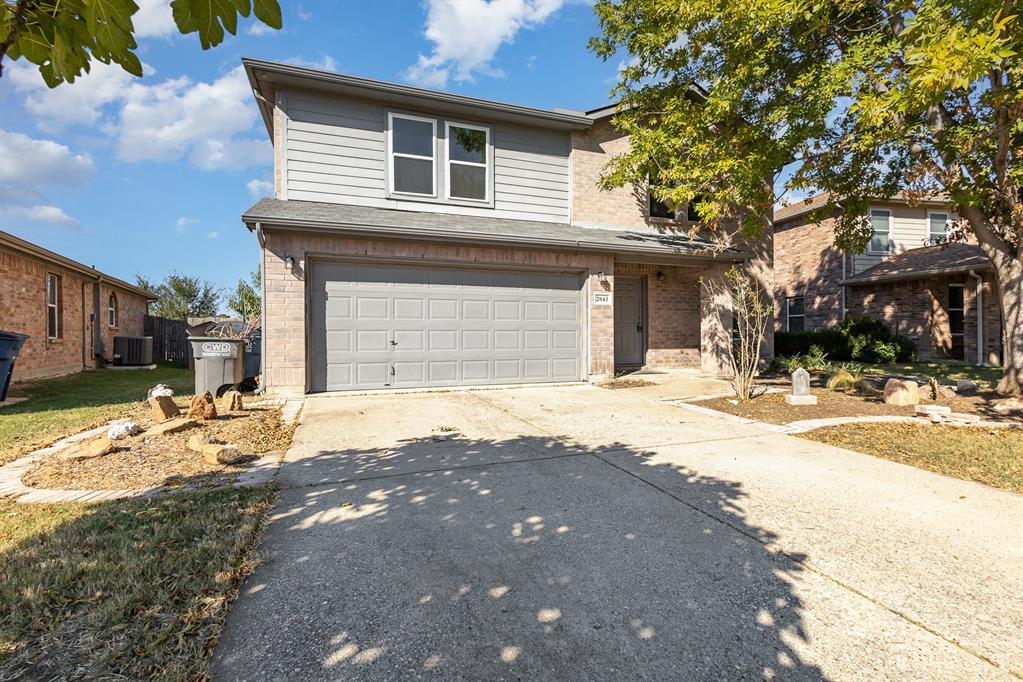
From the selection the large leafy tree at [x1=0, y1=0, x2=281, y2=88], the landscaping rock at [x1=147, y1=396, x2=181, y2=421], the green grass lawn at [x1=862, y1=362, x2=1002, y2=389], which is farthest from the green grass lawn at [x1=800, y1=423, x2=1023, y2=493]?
the landscaping rock at [x1=147, y1=396, x2=181, y2=421]

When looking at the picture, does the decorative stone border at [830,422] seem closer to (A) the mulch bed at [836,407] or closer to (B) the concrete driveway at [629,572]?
(A) the mulch bed at [836,407]

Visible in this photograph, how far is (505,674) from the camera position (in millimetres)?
1829

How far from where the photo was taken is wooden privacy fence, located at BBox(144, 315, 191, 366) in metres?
19.2

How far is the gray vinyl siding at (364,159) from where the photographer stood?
9.20m

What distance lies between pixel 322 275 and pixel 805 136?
9.07 m

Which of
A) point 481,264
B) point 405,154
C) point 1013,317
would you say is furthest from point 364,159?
point 1013,317

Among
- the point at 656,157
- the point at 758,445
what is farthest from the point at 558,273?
the point at 758,445

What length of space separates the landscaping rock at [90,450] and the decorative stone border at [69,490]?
0.27m

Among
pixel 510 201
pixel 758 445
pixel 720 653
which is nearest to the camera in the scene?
pixel 720 653

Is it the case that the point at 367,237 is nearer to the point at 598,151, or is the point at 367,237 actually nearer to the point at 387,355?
the point at 387,355

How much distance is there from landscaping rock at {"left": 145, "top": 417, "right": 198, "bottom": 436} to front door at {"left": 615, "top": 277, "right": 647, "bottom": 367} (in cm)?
1008

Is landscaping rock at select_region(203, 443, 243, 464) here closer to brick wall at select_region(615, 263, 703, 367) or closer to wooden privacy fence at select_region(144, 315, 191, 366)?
brick wall at select_region(615, 263, 703, 367)

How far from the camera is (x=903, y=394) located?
7879 mm

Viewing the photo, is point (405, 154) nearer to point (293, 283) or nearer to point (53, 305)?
point (293, 283)
